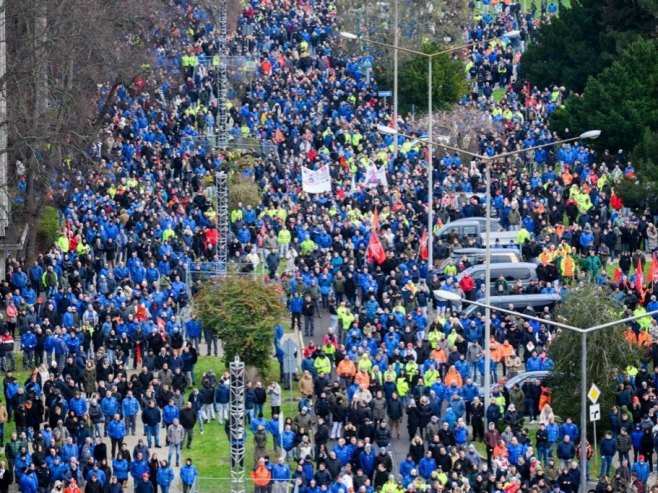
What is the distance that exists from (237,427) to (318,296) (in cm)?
1403

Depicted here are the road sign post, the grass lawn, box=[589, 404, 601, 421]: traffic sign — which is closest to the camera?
the road sign post

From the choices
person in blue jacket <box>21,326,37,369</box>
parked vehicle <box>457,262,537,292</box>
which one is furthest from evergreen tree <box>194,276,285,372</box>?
parked vehicle <box>457,262,537,292</box>

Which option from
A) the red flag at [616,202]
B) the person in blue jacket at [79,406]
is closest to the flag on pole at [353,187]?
the red flag at [616,202]

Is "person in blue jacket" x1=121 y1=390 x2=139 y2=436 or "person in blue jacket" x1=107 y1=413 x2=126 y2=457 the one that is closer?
"person in blue jacket" x1=107 y1=413 x2=126 y2=457

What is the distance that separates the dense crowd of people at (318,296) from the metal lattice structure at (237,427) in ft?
2.61

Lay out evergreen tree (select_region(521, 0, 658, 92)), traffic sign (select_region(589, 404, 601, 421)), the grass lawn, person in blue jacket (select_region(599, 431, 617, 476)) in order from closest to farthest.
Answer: traffic sign (select_region(589, 404, 601, 421)) < person in blue jacket (select_region(599, 431, 617, 476)) < the grass lawn < evergreen tree (select_region(521, 0, 658, 92))

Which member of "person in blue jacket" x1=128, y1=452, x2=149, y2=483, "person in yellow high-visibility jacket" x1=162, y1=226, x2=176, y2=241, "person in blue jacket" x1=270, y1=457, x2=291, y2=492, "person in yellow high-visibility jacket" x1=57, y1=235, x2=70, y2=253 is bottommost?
"person in blue jacket" x1=270, y1=457, x2=291, y2=492

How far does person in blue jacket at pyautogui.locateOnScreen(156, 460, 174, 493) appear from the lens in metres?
51.7

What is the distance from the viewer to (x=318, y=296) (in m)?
64.0

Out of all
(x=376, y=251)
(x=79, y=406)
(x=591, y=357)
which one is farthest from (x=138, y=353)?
(x=591, y=357)

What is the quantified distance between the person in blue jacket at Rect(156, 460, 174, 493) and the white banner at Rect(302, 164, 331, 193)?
2263cm

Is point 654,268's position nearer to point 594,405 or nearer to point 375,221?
point 375,221

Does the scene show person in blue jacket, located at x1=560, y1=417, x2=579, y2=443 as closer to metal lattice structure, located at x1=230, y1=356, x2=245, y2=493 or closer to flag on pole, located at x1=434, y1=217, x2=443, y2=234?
metal lattice structure, located at x1=230, y1=356, x2=245, y2=493

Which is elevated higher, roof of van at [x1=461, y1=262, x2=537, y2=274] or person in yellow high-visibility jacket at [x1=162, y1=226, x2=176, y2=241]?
person in yellow high-visibility jacket at [x1=162, y1=226, x2=176, y2=241]
